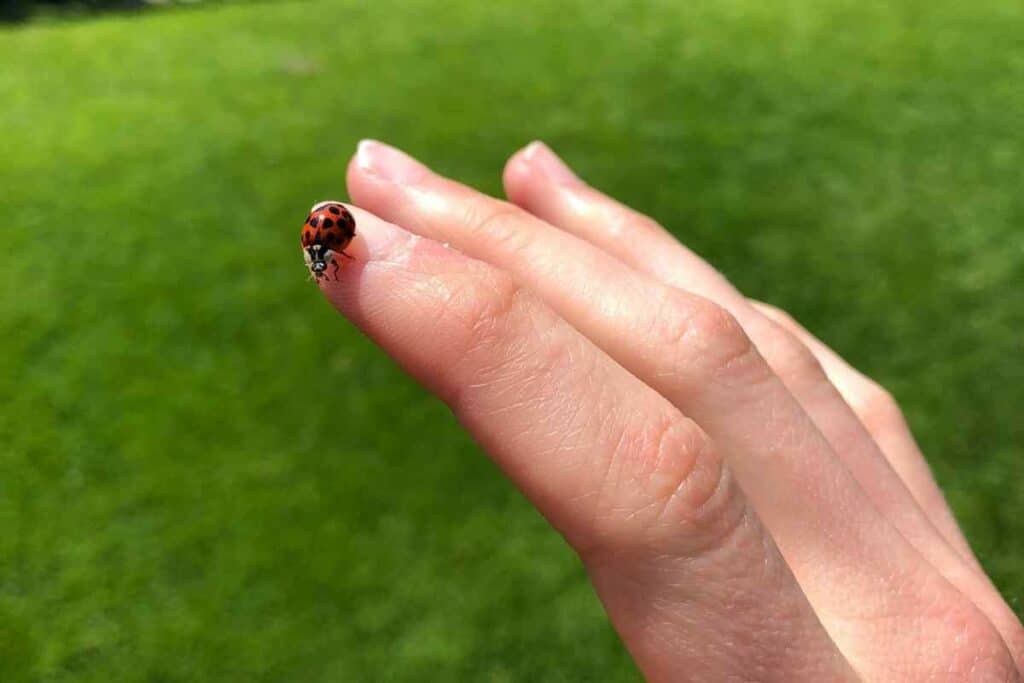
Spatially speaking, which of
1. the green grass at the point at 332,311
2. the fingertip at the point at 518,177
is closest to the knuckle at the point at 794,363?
the fingertip at the point at 518,177

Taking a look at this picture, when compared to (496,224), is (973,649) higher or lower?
lower

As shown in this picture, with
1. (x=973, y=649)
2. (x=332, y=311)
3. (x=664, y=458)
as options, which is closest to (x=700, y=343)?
(x=664, y=458)

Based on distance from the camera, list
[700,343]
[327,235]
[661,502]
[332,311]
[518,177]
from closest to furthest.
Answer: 1. [661,502]
2. [327,235]
3. [700,343]
4. [518,177]
5. [332,311]

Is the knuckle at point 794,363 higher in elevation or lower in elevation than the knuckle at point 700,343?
lower

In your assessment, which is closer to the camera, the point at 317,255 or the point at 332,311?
the point at 317,255

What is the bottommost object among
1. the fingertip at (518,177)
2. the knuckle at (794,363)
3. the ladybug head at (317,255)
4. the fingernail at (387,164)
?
the knuckle at (794,363)

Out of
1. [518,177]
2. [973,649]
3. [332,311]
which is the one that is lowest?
[332,311]

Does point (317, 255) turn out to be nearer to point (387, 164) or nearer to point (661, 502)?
point (387, 164)

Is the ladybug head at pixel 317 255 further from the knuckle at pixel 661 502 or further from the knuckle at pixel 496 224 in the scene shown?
the knuckle at pixel 661 502
